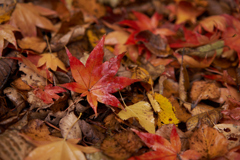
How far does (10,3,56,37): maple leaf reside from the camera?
3.64 ft

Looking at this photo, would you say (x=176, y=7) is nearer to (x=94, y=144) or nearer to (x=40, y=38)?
(x=40, y=38)

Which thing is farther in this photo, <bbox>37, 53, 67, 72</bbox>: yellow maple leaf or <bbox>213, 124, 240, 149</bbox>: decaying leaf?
<bbox>37, 53, 67, 72</bbox>: yellow maple leaf

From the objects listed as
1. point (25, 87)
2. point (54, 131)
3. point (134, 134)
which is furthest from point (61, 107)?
point (134, 134)

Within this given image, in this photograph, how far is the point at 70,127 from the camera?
2.70ft

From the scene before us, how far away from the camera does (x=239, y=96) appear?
1.04 m

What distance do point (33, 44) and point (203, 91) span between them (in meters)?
1.11

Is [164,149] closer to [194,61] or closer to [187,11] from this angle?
[194,61]

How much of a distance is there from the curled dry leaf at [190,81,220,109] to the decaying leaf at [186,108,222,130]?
0.08 metres

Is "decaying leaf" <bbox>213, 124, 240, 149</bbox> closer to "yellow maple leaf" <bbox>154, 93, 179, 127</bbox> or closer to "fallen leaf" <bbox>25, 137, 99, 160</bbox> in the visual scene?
"yellow maple leaf" <bbox>154, 93, 179, 127</bbox>

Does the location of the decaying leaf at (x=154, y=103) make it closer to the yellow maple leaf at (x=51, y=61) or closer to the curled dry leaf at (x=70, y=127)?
the curled dry leaf at (x=70, y=127)

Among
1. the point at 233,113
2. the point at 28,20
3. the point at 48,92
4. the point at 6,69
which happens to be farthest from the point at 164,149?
the point at 28,20

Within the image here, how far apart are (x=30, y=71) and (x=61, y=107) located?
29cm

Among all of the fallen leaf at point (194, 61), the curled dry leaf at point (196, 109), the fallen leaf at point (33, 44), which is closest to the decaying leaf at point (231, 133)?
the curled dry leaf at point (196, 109)

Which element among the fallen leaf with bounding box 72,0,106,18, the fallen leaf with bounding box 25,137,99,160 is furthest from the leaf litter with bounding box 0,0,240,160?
the fallen leaf with bounding box 72,0,106,18
